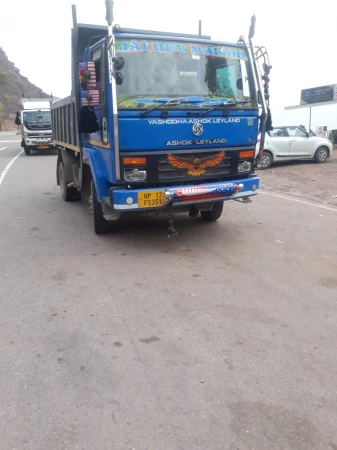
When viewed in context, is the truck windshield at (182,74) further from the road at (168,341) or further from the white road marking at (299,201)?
the white road marking at (299,201)

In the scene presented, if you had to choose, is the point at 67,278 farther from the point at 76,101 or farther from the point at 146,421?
the point at 76,101

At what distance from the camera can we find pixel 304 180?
40.2 feet

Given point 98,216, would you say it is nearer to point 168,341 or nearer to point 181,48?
point 181,48

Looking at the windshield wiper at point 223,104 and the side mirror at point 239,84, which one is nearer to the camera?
the windshield wiper at point 223,104

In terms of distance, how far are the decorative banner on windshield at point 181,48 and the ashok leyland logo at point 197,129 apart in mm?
1017

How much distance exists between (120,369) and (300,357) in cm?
140

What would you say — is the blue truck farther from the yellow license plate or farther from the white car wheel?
the white car wheel

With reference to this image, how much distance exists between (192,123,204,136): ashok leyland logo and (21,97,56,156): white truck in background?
1727 centimetres

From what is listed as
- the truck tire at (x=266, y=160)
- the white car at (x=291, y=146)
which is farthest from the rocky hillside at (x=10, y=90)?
the truck tire at (x=266, y=160)

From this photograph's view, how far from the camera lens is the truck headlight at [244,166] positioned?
6258 mm

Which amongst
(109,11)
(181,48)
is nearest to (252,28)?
(181,48)

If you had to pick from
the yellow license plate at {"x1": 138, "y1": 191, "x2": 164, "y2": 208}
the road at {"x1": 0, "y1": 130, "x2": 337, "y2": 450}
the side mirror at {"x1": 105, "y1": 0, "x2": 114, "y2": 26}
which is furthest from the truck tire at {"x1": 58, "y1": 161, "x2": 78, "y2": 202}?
the side mirror at {"x1": 105, "y1": 0, "x2": 114, "y2": 26}

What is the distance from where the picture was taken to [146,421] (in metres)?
2.65

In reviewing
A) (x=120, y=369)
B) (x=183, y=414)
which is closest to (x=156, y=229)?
(x=120, y=369)
